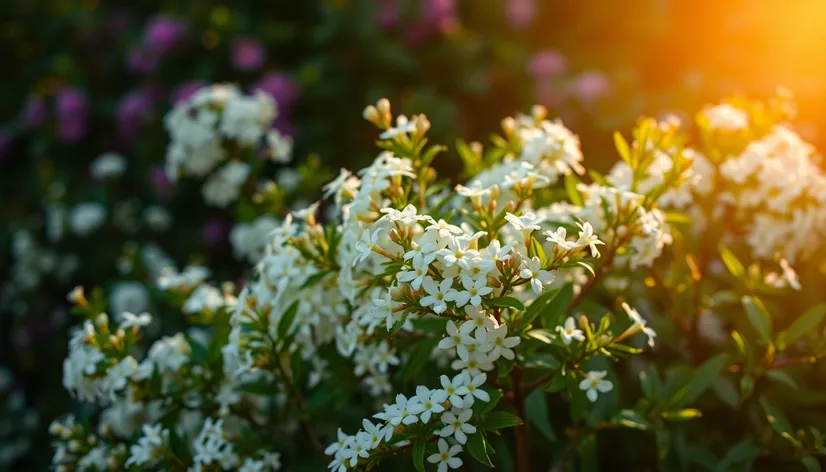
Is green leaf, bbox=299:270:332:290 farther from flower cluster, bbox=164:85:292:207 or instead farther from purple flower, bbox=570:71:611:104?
purple flower, bbox=570:71:611:104

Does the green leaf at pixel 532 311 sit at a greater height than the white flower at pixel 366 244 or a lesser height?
lesser

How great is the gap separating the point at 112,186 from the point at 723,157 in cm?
292

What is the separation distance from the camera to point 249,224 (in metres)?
2.42

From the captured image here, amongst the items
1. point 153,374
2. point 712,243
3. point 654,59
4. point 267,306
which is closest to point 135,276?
point 153,374

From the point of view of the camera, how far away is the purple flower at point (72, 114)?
151 inches

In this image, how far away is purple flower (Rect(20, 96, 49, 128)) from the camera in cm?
393

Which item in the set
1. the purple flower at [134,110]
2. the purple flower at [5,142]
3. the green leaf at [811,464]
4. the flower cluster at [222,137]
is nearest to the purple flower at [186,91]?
the purple flower at [134,110]

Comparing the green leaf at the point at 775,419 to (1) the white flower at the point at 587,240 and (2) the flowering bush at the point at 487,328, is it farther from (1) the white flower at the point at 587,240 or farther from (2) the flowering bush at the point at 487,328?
(1) the white flower at the point at 587,240

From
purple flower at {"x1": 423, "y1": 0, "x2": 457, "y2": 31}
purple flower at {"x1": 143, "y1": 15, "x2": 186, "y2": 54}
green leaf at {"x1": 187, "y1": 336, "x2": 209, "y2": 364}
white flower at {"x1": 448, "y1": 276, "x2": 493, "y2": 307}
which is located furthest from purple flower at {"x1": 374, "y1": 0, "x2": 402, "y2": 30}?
white flower at {"x1": 448, "y1": 276, "x2": 493, "y2": 307}

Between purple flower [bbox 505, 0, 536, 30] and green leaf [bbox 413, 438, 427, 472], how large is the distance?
8.70 feet

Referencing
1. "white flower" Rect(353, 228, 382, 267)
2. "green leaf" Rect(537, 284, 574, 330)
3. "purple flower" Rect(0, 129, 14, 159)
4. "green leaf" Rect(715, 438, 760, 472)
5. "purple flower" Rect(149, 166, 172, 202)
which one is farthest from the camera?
"purple flower" Rect(0, 129, 14, 159)

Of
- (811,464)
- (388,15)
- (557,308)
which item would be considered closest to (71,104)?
(388,15)

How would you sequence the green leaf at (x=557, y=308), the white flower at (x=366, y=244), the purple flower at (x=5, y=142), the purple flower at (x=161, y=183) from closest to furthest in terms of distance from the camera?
the white flower at (x=366, y=244)
the green leaf at (x=557, y=308)
the purple flower at (x=161, y=183)
the purple flower at (x=5, y=142)

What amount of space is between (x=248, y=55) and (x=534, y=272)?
2.67m
